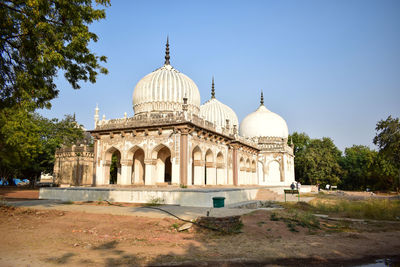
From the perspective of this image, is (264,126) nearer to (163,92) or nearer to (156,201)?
(163,92)

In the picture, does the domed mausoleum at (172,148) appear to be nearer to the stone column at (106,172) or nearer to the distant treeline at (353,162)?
the stone column at (106,172)

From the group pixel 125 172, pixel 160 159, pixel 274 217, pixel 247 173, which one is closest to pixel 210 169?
pixel 160 159

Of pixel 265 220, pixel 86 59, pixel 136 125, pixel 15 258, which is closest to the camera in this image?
pixel 15 258

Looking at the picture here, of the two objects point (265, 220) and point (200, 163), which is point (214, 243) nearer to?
point (265, 220)

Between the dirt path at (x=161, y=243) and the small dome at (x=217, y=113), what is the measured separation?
27.1 metres

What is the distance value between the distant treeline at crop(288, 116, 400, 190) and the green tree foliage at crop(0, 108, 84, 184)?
3187 cm

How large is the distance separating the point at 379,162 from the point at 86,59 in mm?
44690

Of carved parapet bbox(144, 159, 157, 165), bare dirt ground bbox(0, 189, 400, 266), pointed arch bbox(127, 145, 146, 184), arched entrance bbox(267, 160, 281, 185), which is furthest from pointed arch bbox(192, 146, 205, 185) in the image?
arched entrance bbox(267, 160, 281, 185)

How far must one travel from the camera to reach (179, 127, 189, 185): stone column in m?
22.1

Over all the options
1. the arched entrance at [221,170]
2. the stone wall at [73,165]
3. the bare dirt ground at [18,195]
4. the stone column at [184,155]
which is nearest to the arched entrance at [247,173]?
the arched entrance at [221,170]

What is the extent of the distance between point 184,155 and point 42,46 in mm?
12509

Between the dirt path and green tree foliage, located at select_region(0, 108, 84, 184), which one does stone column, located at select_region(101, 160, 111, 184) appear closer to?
green tree foliage, located at select_region(0, 108, 84, 184)

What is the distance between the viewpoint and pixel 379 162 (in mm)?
44906

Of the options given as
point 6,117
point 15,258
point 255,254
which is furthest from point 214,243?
point 6,117
